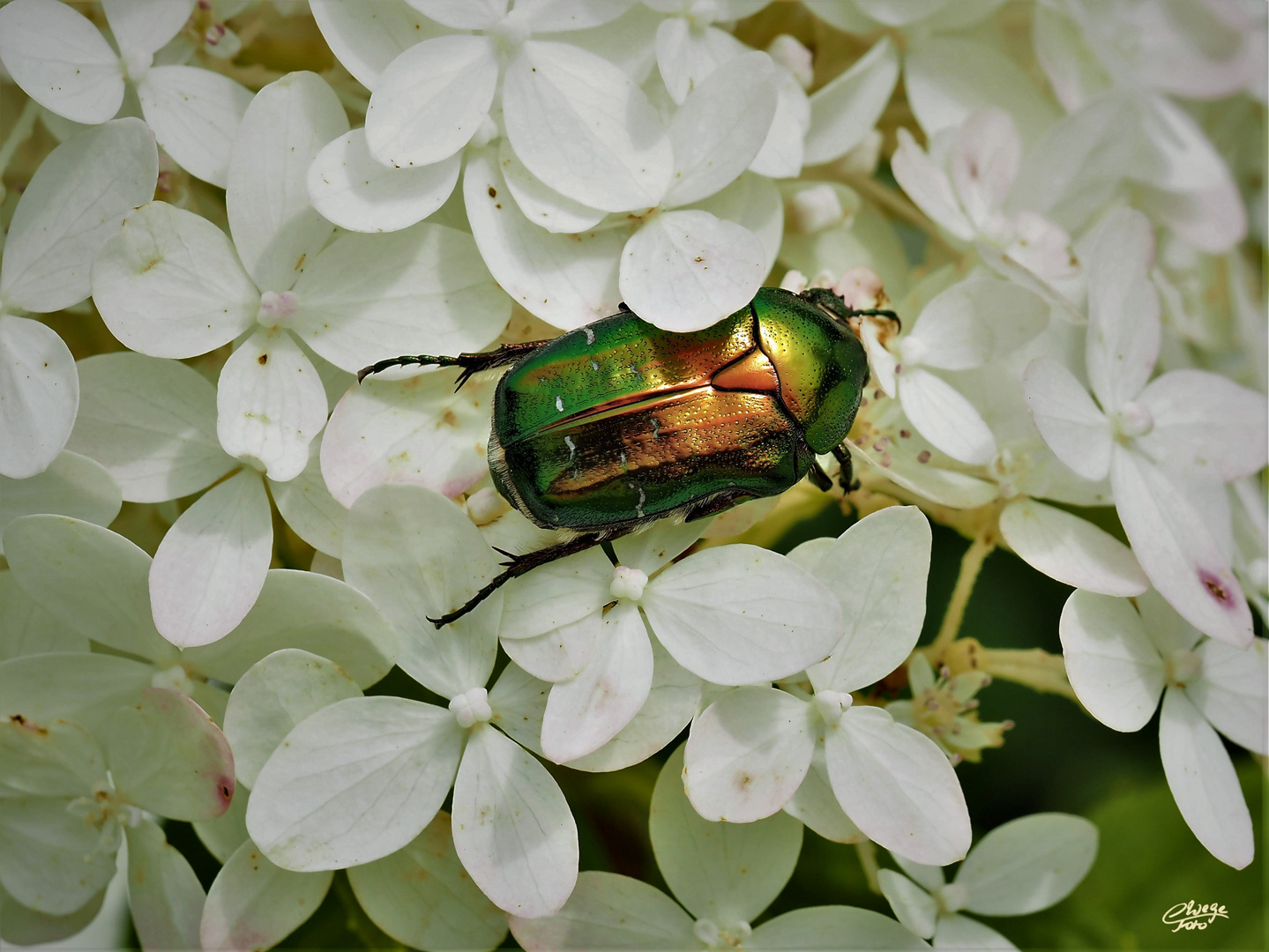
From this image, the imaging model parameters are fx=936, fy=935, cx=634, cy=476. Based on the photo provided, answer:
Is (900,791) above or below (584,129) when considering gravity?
below

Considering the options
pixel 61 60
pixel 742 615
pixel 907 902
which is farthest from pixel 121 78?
pixel 907 902

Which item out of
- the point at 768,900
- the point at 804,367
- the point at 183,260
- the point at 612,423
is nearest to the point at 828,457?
the point at 804,367

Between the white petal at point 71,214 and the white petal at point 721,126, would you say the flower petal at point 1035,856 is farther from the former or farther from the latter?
the white petal at point 71,214

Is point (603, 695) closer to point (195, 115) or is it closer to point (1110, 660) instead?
point (1110, 660)

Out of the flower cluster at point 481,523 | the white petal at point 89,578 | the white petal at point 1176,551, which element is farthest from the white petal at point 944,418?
the white petal at point 89,578

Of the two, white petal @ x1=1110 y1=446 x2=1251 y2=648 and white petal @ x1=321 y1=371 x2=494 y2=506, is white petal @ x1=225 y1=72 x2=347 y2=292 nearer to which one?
white petal @ x1=321 y1=371 x2=494 y2=506

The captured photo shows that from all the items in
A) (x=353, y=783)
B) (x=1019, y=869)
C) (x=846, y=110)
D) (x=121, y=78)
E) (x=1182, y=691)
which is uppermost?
(x=121, y=78)
